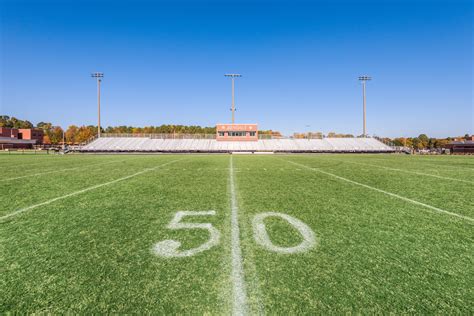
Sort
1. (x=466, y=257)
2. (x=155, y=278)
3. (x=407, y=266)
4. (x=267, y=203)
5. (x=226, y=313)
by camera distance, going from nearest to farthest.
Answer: (x=226, y=313)
(x=155, y=278)
(x=407, y=266)
(x=466, y=257)
(x=267, y=203)

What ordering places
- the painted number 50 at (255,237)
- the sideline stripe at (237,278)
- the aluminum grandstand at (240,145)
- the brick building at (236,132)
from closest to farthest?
1. the sideline stripe at (237,278)
2. the painted number 50 at (255,237)
3. the aluminum grandstand at (240,145)
4. the brick building at (236,132)

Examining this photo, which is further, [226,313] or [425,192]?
[425,192]

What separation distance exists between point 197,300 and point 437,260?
2.29 m

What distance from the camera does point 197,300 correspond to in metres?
1.75

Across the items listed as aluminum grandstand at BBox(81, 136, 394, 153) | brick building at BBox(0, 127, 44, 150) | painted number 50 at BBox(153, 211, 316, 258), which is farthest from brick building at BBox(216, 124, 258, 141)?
brick building at BBox(0, 127, 44, 150)

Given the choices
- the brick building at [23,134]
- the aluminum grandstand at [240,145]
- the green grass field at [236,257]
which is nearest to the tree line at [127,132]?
the brick building at [23,134]

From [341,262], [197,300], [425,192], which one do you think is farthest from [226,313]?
[425,192]

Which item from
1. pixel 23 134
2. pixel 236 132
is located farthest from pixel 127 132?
pixel 236 132

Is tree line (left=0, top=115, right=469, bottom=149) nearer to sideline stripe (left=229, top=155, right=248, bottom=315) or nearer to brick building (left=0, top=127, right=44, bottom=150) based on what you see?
brick building (left=0, top=127, right=44, bottom=150)

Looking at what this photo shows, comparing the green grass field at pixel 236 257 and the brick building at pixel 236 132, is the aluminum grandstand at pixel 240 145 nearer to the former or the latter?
the brick building at pixel 236 132

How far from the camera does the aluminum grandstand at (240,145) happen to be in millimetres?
44125

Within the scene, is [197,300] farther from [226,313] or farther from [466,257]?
[466,257]

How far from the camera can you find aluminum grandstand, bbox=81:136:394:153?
44.1 metres

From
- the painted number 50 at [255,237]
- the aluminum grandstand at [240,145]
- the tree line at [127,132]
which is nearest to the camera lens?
the painted number 50 at [255,237]
